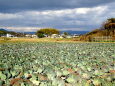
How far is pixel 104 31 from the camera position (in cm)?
5881

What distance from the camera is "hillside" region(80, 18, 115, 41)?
2212 inches

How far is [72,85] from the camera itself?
14.3ft

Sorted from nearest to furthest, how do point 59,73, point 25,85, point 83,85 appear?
1. point 25,85
2. point 83,85
3. point 59,73

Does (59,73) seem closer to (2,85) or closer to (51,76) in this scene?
(51,76)

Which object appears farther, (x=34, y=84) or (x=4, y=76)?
(x=4, y=76)

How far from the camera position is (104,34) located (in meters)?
58.2

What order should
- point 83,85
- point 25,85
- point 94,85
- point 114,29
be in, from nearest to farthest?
1. point 25,85
2. point 83,85
3. point 94,85
4. point 114,29

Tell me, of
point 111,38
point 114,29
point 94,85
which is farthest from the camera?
point 114,29

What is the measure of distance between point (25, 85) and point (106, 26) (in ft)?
186

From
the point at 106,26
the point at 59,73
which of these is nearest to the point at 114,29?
the point at 106,26

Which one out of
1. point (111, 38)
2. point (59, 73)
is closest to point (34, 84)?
point (59, 73)

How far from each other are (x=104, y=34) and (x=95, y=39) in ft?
15.2

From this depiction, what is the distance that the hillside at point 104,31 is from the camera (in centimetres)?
5619

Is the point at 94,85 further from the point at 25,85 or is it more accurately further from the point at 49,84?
the point at 25,85
